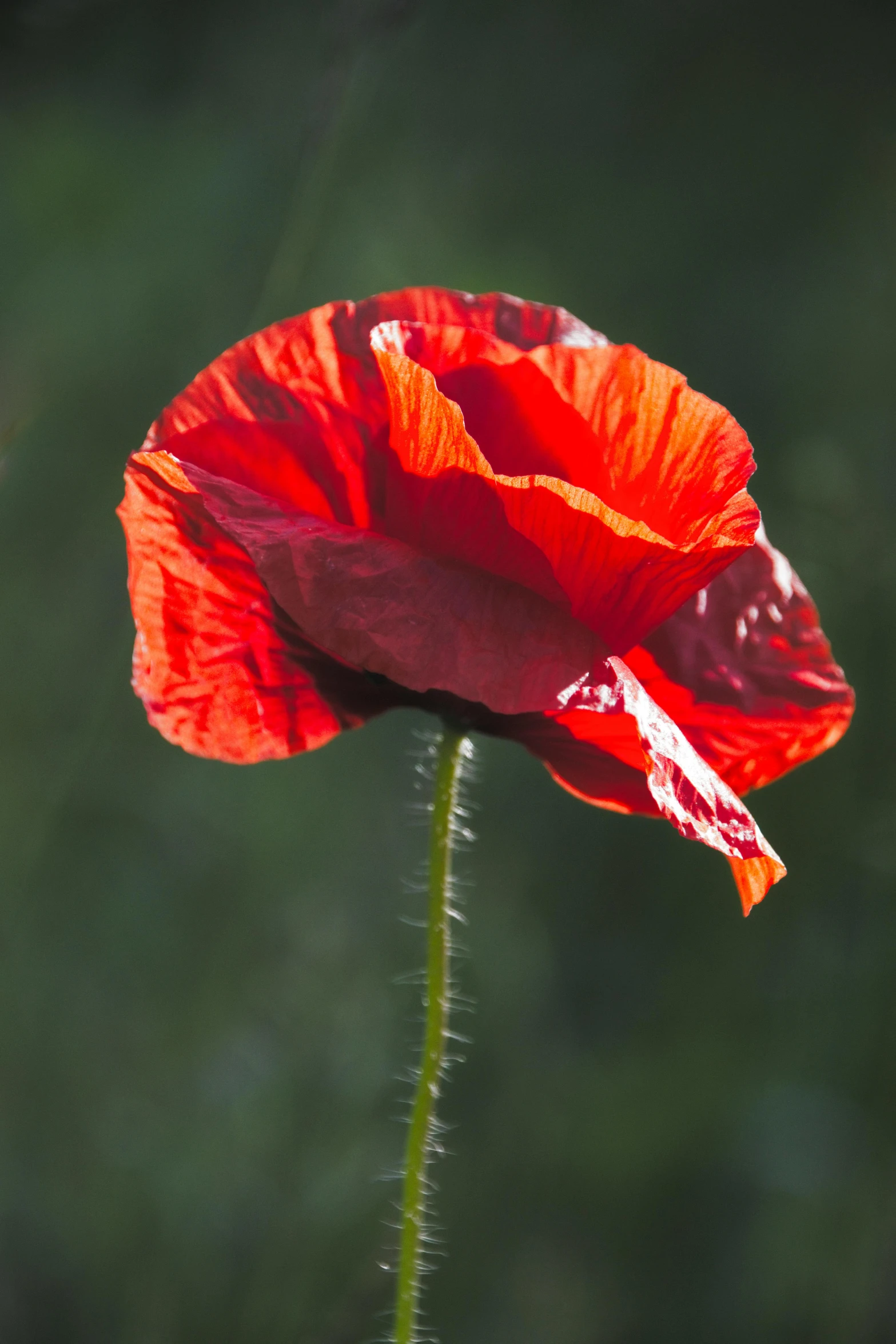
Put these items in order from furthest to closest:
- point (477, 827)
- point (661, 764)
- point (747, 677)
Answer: point (477, 827), point (747, 677), point (661, 764)

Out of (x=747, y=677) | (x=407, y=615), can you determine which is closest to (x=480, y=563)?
(x=407, y=615)

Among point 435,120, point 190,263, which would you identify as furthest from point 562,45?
point 190,263

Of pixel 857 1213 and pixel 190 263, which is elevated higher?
pixel 190 263

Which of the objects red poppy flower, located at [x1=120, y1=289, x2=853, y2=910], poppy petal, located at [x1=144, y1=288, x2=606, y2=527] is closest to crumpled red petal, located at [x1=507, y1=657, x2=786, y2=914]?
red poppy flower, located at [x1=120, y1=289, x2=853, y2=910]

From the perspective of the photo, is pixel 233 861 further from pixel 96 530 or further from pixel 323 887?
pixel 96 530

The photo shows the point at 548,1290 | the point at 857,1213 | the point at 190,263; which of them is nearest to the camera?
the point at 857,1213

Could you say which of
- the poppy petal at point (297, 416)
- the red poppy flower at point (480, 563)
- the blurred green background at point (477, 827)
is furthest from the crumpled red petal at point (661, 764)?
the blurred green background at point (477, 827)

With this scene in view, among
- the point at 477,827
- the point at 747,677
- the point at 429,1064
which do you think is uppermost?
the point at 747,677

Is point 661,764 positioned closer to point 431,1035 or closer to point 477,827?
point 431,1035
